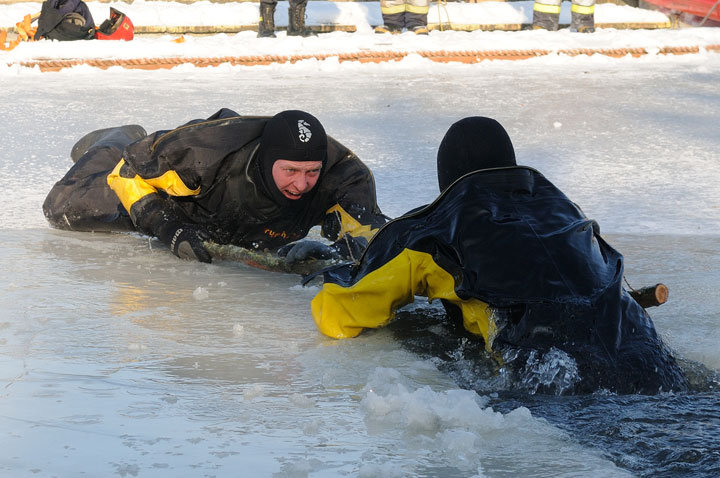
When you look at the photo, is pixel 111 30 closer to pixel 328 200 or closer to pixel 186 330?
pixel 328 200

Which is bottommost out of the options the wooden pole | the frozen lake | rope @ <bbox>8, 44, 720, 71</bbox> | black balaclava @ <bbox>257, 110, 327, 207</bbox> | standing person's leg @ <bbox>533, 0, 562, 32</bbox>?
the frozen lake

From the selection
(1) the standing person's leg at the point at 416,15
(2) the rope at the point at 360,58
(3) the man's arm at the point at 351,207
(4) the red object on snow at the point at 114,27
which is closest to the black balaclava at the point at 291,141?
(3) the man's arm at the point at 351,207

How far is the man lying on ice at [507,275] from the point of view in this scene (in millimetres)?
2445

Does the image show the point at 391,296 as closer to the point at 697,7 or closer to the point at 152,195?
the point at 152,195

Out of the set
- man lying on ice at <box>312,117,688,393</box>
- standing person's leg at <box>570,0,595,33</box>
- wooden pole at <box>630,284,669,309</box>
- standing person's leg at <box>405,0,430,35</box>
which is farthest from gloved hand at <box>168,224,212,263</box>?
standing person's leg at <box>570,0,595,33</box>

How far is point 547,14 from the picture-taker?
10.5 meters

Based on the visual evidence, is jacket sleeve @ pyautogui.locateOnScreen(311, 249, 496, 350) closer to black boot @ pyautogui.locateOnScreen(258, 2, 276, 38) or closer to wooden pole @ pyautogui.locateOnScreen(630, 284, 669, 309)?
wooden pole @ pyautogui.locateOnScreen(630, 284, 669, 309)

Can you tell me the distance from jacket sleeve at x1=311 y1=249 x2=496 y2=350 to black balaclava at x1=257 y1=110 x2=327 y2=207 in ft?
2.94

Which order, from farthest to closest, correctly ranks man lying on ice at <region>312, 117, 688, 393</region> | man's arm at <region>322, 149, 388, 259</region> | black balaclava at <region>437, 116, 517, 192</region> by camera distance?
man's arm at <region>322, 149, 388, 259</region> → black balaclava at <region>437, 116, 517, 192</region> → man lying on ice at <region>312, 117, 688, 393</region>

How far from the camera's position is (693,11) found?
1216 cm

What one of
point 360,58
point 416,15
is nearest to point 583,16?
point 416,15

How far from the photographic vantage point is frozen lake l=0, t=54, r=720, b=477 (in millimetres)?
2072

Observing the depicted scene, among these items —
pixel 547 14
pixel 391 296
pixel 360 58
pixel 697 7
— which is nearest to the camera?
pixel 391 296

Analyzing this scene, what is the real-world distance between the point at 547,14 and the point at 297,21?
2.66 meters
